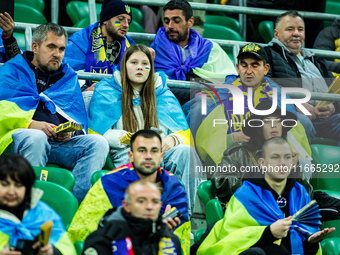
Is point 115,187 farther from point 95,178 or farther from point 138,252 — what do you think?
point 138,252

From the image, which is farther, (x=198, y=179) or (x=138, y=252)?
(x=198, y=179)

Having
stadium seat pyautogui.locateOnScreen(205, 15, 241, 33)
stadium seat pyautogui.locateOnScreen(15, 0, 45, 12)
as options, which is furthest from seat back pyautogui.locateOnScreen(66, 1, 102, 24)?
stadium seat pyautogui.locateOnScreen(205, 15, 241, 33)

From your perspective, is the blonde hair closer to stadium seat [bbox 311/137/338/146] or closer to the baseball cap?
the baseball cap

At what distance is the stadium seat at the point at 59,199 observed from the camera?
12.3 ft

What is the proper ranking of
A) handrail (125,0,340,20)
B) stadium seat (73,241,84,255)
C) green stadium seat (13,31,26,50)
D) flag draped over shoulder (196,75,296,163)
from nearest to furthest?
stadium seat (73,241,84,255)
flag draped over shoulder (196,75,296,163)
green stadium seat (13,31,26,50)
handrail (125,0,340,20)

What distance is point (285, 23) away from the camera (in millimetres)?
6102

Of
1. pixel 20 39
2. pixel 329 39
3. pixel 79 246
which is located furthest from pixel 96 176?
pixel 329 39

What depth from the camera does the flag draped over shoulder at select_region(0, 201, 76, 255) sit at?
3.17 m

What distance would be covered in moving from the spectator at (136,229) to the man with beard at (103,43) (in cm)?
228

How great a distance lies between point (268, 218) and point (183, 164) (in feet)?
2.83

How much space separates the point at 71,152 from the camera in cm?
453

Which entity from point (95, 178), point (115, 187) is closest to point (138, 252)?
point (115, 187)

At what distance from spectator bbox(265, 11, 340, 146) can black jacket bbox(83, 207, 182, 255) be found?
2358 millimetres

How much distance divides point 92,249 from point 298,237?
1.28m
